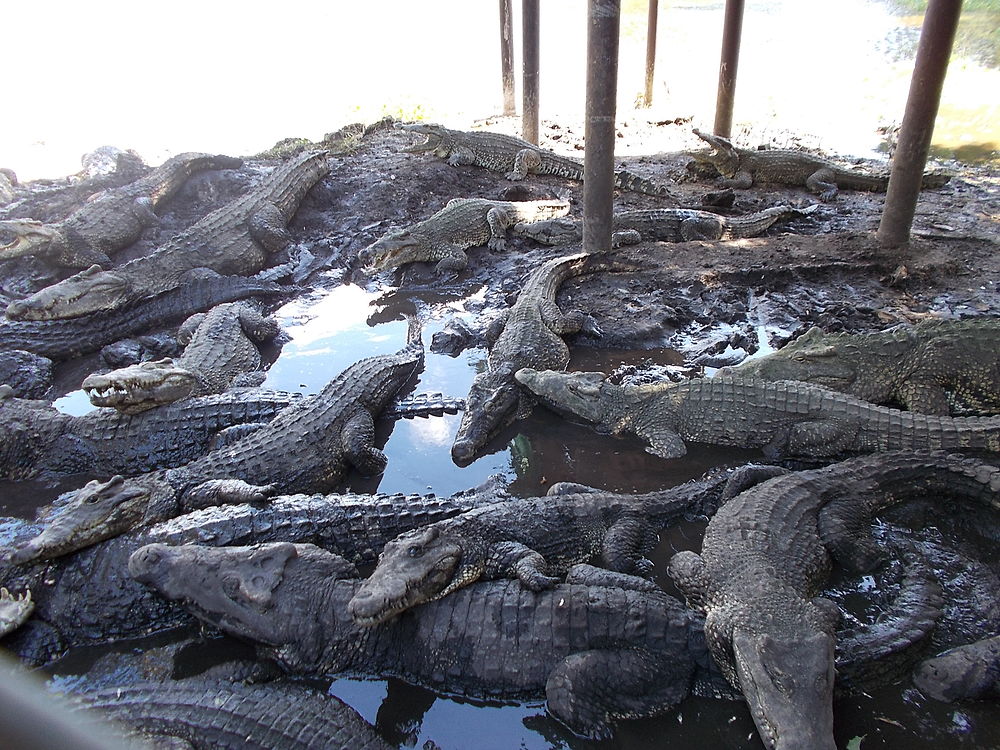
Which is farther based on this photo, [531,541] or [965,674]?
[531,541]

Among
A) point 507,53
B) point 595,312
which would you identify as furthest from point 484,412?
point 507,53

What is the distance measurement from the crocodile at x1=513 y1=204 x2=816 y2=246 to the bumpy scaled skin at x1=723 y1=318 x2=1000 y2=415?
3.08 meters

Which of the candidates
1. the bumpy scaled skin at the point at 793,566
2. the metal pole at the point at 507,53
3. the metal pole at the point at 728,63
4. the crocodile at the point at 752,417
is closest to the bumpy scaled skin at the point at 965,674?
the bumpy scaled skin at the point at 793,566

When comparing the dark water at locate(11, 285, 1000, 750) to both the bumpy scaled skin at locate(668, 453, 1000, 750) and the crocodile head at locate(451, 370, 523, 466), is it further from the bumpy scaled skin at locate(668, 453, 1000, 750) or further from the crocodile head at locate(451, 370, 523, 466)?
the bumpy scaled skin at locate(668, 453, 1000, 750)

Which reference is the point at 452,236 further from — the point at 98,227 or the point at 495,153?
the point at 98,227

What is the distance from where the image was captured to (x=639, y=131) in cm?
1277

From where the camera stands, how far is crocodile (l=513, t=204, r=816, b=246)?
772 cm

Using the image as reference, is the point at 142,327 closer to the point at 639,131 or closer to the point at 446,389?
the point at 446,389

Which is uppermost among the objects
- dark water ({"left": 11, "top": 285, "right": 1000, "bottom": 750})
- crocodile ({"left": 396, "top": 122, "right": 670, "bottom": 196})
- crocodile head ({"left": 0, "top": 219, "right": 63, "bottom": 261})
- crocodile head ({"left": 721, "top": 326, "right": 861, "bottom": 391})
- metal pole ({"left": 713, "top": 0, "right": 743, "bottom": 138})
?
metal pole ({"left": 713, "top": 0, "right": 743, "bottom": 138})

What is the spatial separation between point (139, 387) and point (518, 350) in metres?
3.00

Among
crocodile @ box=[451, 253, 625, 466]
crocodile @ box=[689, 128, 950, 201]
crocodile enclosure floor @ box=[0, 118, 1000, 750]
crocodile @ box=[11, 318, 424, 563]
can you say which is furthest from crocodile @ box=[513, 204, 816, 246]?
crocodile @ box=[11, 318, 424, 563]

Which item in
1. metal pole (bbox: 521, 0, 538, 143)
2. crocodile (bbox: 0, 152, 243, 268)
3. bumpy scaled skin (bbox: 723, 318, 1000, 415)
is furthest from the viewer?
metal pole (bbox: 521, 0, 538, 143)

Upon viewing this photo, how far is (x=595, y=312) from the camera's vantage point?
6438 millimetres

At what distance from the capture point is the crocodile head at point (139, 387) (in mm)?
4672
